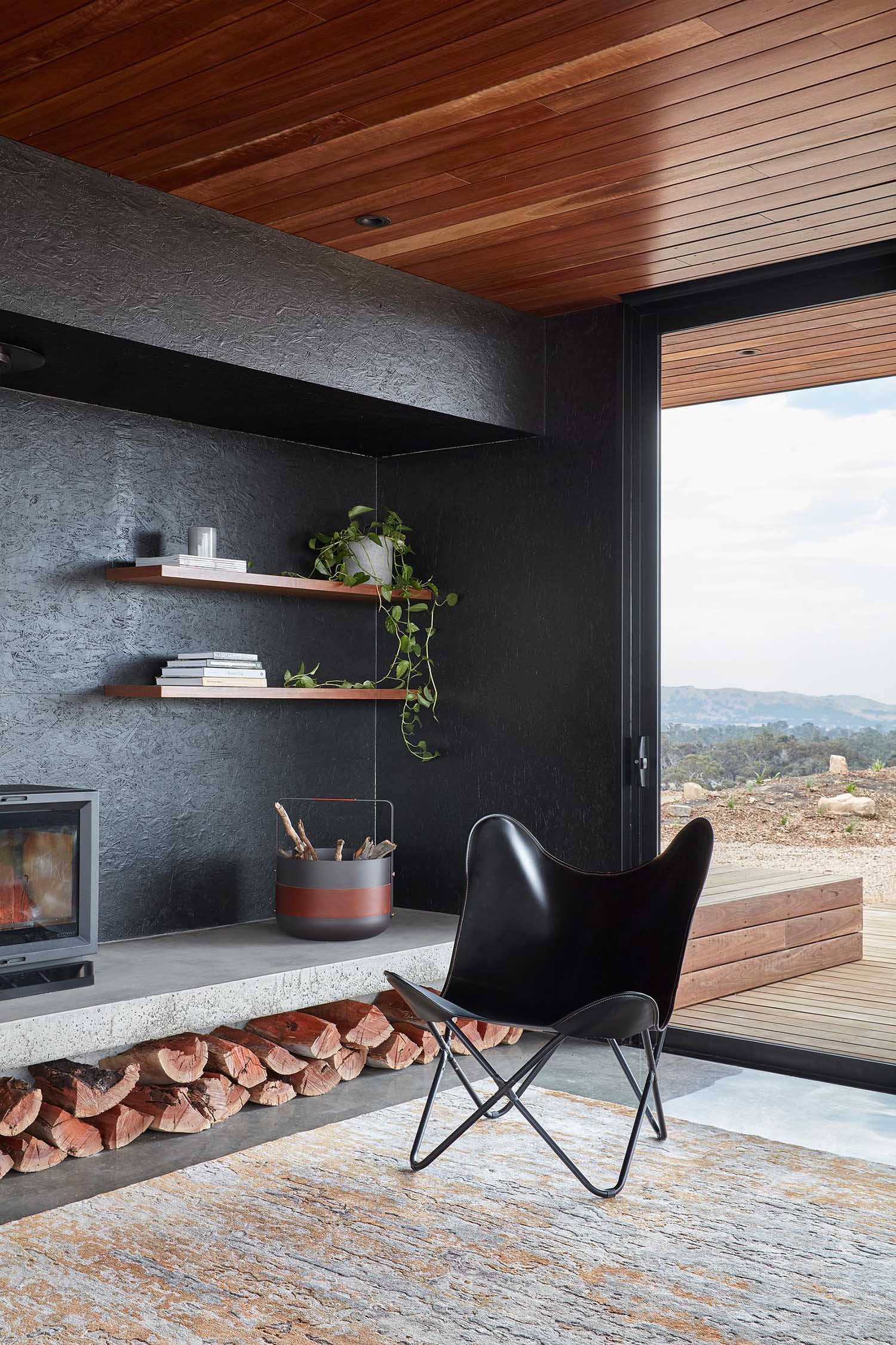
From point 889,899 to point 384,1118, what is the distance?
159cm

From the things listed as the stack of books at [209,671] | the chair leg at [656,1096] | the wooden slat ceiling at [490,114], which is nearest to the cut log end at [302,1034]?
the chair leg at [656,1096]

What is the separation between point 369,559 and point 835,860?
1892 millimetres

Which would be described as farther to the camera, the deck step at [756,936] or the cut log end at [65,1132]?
the deck step at [756,936]

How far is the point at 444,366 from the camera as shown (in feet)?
13.4

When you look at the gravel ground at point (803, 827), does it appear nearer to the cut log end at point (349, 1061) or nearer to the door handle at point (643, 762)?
the door handle at point (643, 762)

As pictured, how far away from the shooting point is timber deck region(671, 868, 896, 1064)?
3750 millimetres

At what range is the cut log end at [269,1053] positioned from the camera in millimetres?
3594

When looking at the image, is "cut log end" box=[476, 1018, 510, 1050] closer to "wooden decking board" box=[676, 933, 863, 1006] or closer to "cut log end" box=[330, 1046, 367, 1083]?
"cut log end" box=[330, 1046, 367, 1083]

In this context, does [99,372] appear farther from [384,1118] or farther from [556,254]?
[384,1118]

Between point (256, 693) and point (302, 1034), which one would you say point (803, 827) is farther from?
point (256, 693)

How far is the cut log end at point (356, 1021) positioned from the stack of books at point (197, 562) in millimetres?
1378

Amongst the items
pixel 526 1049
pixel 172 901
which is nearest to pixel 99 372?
pixel 172 901

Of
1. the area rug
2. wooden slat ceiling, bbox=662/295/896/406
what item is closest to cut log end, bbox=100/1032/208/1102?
the area rug

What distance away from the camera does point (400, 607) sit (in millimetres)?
4590
